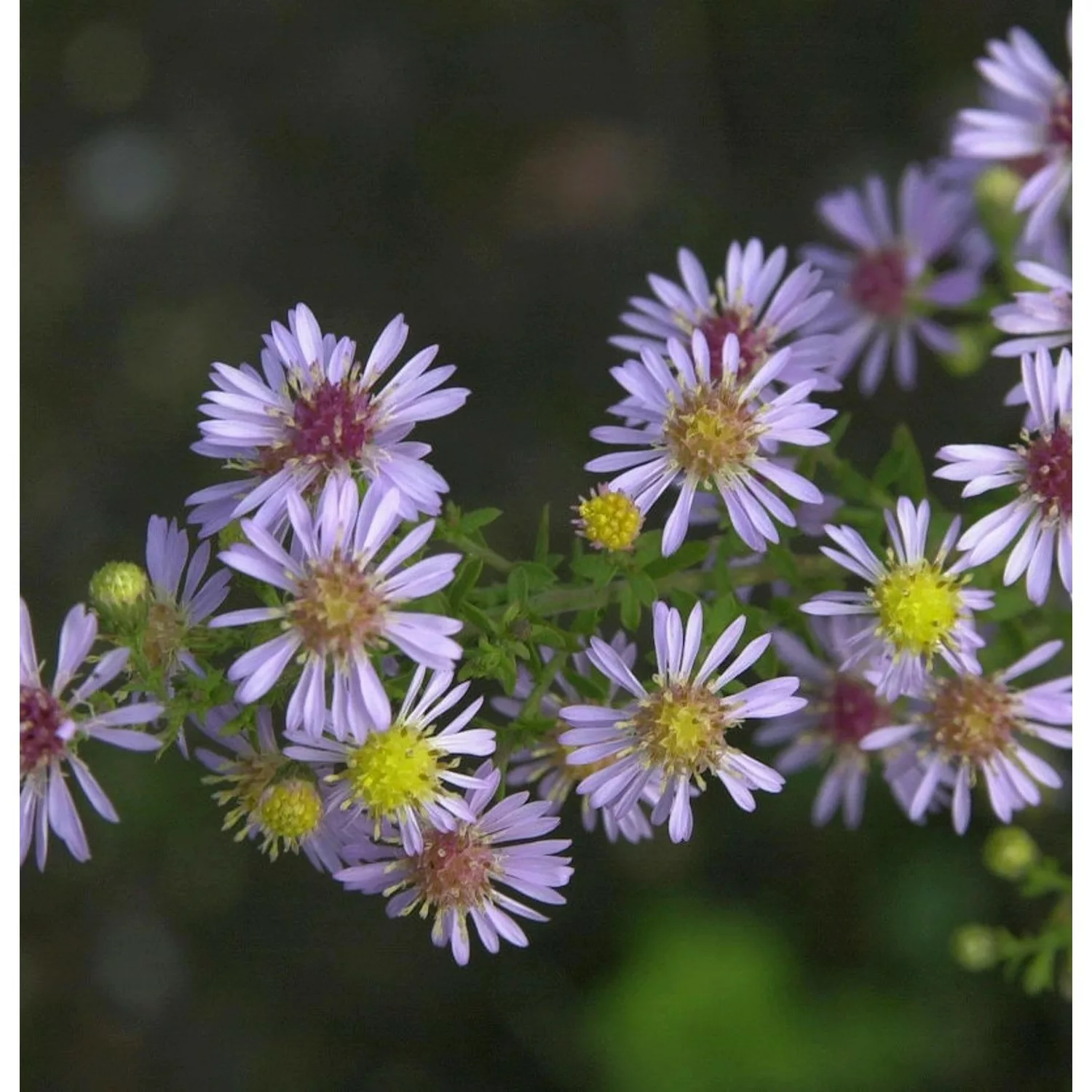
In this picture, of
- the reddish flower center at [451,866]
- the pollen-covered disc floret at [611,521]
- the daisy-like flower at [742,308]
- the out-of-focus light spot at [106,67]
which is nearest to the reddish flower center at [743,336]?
the daisy-like flower at [742,308]

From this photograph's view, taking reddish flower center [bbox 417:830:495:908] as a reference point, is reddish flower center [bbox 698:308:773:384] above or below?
above

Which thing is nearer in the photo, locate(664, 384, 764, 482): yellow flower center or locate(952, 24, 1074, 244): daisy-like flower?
locate(664, 384, 764, 482): yellow flower center

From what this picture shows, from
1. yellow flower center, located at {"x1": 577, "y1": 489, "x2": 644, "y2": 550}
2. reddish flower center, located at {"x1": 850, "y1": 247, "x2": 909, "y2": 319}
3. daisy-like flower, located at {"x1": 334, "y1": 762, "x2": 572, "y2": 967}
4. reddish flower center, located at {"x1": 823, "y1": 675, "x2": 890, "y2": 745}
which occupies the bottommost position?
daisy-like flower, located at {"x1": 334, "y1": 762, "x2": 572, "y2": 967}

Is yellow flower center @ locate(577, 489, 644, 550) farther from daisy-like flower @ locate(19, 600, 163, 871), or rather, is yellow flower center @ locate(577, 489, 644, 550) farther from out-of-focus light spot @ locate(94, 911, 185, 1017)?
out-of-focus light spot @ locate(94, 911, 185, 1017)

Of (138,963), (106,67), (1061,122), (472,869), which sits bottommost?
(138,963)

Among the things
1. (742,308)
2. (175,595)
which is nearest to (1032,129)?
(742,308)

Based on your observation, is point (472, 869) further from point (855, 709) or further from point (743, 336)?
point (743, 336)

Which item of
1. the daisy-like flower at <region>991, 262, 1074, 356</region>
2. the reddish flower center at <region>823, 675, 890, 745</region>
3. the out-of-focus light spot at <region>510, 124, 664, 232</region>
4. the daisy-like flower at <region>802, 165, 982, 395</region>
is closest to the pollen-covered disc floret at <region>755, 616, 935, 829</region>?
the reddish flower center at <region>823, 675, 890, 745</region>
